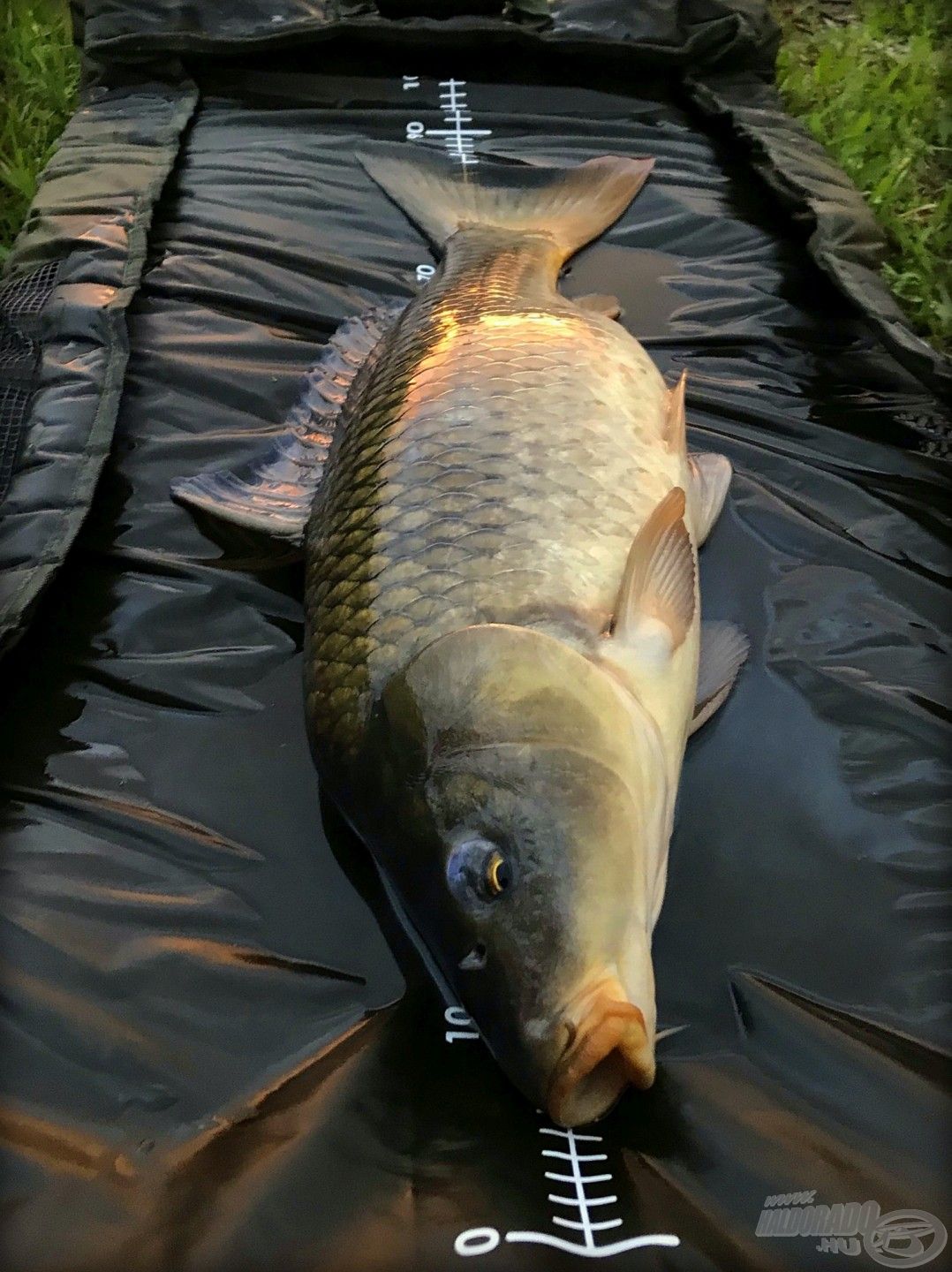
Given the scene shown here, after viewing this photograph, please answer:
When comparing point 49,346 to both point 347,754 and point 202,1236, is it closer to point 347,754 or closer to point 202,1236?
point 347,754

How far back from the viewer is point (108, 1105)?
4.13ft

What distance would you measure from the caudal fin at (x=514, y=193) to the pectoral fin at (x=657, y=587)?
123cm

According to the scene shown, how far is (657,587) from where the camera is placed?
1.49 meters

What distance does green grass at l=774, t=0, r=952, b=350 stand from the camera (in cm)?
296

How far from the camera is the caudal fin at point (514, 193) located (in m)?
2.56

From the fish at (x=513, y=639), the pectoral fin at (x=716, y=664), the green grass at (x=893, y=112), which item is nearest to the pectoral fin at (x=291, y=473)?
the fish at (x=513, y=639)

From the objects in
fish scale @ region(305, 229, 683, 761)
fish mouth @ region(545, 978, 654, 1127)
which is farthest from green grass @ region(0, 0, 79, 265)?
fish mouth @ region(545, 978, 654, 1127)

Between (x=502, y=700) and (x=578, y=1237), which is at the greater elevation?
(x=502, y=700)

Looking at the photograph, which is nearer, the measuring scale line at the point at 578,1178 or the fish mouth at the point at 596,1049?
the fish mouth at the point at 596,1049

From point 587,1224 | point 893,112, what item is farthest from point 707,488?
point 893,112

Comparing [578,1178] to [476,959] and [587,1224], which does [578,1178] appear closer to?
[587,1224]

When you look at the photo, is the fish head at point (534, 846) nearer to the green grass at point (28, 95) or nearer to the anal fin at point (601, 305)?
the anal fin at point (601, 305)

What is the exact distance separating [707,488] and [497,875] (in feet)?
3.58

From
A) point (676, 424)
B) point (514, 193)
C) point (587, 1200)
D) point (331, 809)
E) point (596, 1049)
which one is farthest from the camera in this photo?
point (514, 193)
